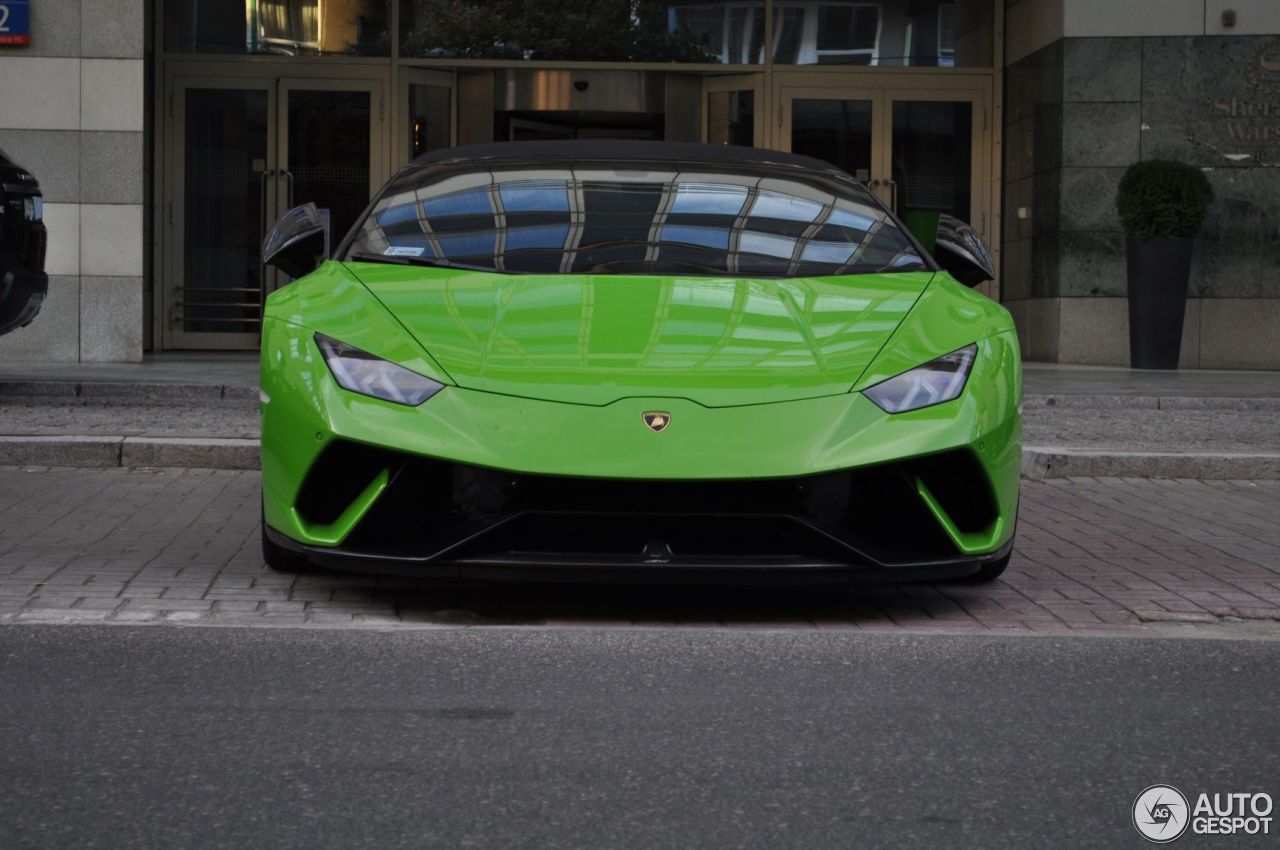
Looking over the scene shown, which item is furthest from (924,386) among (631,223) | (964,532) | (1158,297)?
(1158,297)

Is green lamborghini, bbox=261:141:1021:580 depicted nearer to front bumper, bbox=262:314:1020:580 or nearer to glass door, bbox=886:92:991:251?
front bumper, bbox=262:314:1020:580

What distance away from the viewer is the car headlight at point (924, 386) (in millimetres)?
4539

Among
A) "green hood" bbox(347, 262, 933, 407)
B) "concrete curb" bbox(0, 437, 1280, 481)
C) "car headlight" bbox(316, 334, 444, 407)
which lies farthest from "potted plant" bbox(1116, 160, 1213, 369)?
"car headlight" bbox(316, 334, 444, 407)

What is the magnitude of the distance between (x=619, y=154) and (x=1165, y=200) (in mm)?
9328

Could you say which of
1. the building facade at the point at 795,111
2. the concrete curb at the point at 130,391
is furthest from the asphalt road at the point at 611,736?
the building facade at the point at 795,111

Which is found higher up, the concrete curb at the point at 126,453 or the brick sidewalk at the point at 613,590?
the concrete curb at the point at 126,453

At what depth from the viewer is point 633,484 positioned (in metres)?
4.38

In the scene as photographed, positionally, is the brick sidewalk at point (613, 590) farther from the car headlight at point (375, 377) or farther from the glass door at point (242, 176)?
the glass door at point (242, 176)

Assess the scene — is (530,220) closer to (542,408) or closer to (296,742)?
(542,408)

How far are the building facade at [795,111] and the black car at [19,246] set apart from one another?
5200mm

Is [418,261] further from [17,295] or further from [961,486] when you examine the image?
[17,295]

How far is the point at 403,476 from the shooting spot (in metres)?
4.46

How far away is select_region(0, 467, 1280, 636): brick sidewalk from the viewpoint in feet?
15.8

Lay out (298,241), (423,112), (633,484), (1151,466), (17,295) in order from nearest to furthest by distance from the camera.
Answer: (633,484)
(298,241)
(1151,466)
(17,295)
(423,112)
